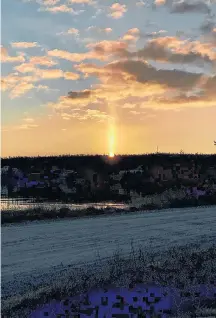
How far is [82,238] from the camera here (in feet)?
50.1

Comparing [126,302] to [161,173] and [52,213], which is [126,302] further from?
[161,173]

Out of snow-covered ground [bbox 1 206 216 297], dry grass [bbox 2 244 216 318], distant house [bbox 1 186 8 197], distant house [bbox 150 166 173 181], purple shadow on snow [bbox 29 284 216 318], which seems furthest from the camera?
distant house [bbox 150 166 173 181]

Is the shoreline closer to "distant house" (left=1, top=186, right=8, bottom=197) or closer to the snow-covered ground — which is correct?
the snow-covered ground

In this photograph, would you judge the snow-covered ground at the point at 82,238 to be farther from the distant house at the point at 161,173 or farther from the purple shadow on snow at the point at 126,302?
the distant house at the point at 161,173

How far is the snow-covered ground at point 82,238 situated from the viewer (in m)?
11.3

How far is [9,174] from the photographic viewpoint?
4462 cm

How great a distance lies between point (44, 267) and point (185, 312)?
4653 millimetres

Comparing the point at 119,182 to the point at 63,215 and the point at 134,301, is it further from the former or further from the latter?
the point at 134,301

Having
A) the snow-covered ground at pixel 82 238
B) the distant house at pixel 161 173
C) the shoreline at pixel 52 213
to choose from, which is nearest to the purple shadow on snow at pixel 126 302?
the snow-covered ground at pixel 82 238

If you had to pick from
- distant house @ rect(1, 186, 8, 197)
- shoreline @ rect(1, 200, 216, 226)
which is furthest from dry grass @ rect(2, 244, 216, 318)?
distant house @ rect(1, 186, 8, 197)

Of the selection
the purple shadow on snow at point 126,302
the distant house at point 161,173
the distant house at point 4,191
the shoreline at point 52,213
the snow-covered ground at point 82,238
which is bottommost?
the purple shadow on snow at point 126,302

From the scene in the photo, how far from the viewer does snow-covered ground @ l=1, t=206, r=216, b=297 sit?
11258 mm

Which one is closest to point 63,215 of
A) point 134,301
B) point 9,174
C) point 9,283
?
point 9,283

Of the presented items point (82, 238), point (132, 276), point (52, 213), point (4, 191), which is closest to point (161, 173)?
point (4, 191)
